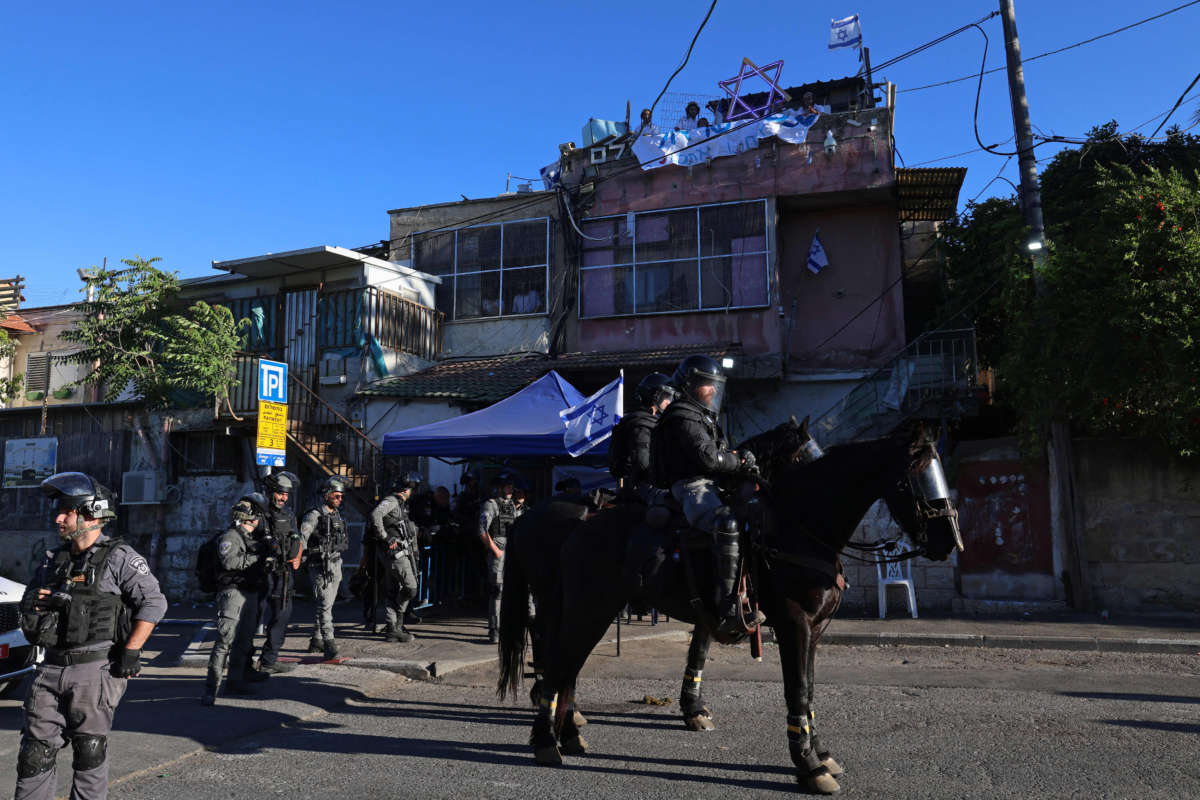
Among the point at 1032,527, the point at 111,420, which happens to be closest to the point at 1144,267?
the point at 1032,527

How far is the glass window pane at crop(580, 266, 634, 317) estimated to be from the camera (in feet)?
62.9

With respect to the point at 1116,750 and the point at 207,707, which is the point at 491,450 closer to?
the point at 207,707

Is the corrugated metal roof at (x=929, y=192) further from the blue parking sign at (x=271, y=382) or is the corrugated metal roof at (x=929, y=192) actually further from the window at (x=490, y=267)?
the blue parking sign at (x=271, y=382)

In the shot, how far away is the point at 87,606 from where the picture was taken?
433cm

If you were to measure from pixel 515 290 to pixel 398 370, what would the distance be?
3.30 meters

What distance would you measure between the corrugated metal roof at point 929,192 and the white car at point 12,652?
16.7 metres

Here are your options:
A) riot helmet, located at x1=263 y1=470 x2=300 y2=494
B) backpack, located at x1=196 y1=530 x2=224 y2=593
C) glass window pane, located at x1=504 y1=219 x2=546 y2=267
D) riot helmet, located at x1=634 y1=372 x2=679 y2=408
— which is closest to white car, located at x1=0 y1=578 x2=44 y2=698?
backpack, located at x1=196 y1=530 x2=224 y2=593

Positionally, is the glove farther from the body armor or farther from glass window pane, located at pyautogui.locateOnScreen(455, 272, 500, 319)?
glass window pane, located at pyautogui.locateOnScreen(455, 272, 500, 319)

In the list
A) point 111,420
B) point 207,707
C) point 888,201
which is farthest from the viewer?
point 111,420

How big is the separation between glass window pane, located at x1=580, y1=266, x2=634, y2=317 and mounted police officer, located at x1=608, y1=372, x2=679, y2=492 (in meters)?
12.7

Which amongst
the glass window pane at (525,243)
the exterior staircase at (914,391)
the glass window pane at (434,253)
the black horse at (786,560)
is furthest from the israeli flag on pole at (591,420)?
the glass window pane at (434,253)

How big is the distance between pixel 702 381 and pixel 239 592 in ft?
15.8

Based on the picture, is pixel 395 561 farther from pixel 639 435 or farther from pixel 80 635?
pixel 80 635

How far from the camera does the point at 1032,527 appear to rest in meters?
13.0
